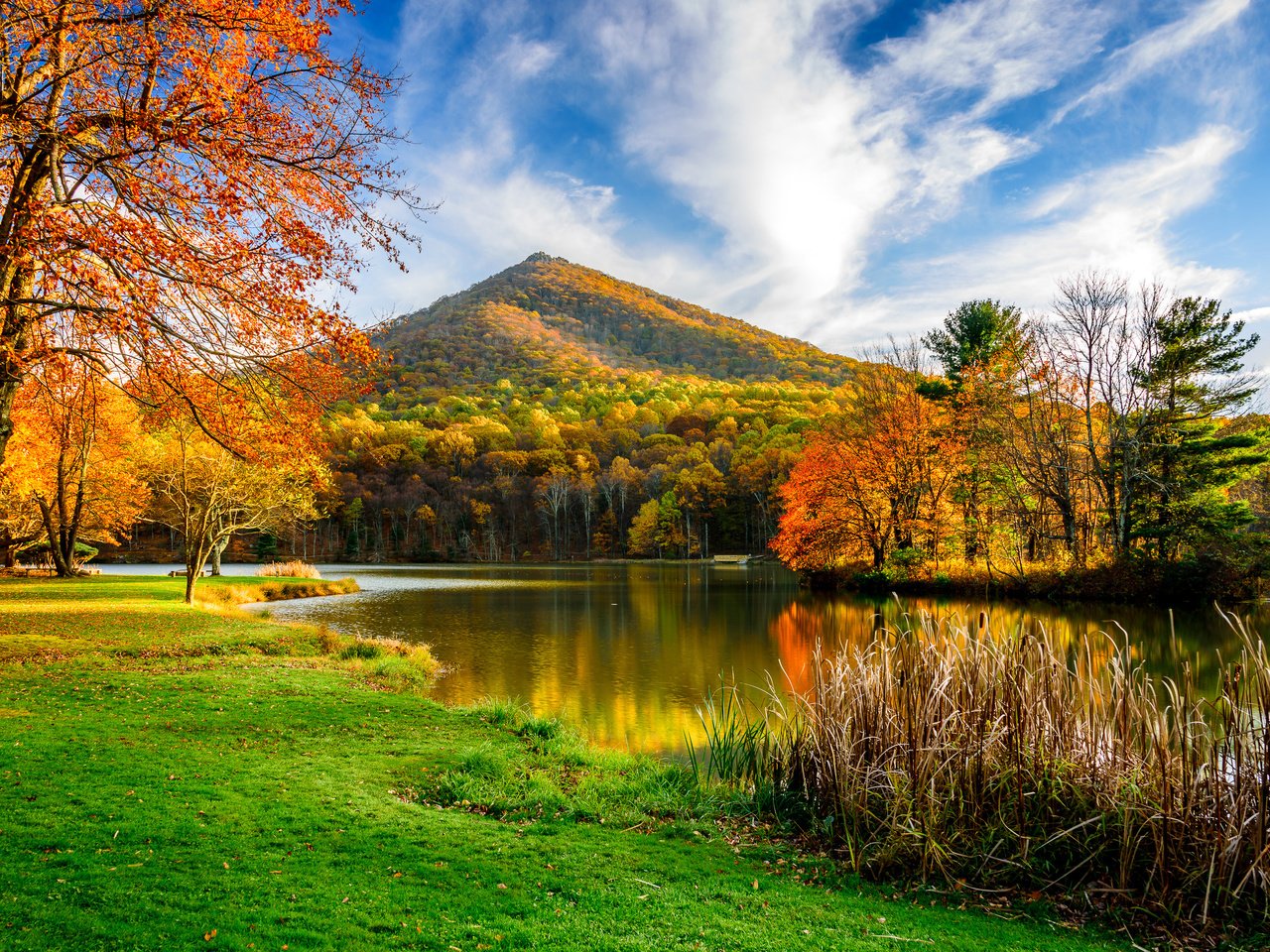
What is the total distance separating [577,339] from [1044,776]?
154653 millimetres

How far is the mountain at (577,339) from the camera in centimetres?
12488

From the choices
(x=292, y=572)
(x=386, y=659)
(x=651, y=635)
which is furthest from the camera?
(x=292, y=572)

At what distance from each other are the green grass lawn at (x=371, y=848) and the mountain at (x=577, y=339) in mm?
100476

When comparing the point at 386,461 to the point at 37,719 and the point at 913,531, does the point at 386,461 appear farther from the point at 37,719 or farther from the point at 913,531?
the point at 37,719

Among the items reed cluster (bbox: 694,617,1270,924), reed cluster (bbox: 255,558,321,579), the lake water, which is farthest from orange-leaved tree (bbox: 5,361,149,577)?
reed cluster (bbox: 694,617,1270,924)

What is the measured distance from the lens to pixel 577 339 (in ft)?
511

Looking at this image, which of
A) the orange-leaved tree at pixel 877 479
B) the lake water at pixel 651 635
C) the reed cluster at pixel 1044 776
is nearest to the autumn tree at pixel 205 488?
the lake water at pixel 651 635

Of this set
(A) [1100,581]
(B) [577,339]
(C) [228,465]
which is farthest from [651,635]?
(B) [577,339]

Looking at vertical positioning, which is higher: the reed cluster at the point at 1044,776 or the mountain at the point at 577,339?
the mountain at the point at 577,339

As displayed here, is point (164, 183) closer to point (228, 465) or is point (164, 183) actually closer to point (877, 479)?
point (228, 465)

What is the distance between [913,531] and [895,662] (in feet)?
95.0

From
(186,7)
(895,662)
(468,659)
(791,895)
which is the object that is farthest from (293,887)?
(468,659)

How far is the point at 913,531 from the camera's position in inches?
1302

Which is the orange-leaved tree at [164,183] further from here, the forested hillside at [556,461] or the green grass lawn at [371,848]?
the forested hillside at [556,461]
